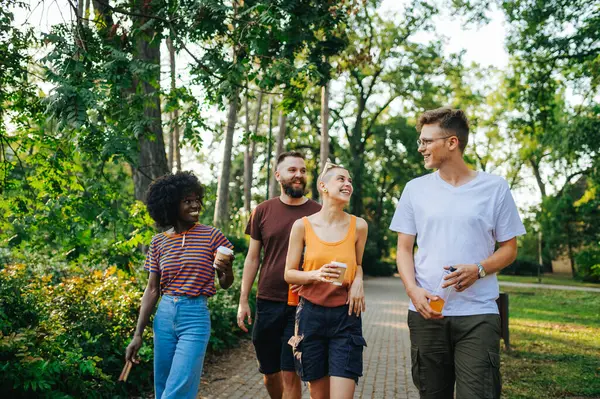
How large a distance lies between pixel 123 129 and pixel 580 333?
9966 millimetres

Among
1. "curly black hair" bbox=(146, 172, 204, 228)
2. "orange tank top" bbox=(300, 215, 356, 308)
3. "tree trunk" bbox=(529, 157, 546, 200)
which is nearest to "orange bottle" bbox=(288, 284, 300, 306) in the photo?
"orange tank top" bbox=(300, 215, 356, 308)

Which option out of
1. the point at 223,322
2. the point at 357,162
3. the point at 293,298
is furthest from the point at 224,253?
the point at 357,162

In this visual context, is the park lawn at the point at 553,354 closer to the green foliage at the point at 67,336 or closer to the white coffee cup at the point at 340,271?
the white coffee cup at the point at 340,271

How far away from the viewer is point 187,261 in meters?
3.83

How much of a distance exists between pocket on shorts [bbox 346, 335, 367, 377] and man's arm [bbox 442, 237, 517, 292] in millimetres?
851

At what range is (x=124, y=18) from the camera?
7.18 meters

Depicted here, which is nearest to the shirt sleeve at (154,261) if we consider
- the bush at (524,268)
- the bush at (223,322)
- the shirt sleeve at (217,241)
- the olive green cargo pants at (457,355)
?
the shirt sleeve at (217,241)

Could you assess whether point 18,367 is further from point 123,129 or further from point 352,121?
point 352,121

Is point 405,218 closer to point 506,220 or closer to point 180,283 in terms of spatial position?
point 506,220

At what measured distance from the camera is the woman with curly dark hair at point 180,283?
3.65m

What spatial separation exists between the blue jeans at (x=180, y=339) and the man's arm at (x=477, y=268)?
1530 mm

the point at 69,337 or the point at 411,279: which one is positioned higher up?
the point at 411,279

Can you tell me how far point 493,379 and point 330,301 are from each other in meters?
1.14

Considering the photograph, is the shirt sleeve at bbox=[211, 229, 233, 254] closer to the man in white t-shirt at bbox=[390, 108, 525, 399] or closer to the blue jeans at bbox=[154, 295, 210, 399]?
the blue jeans at bbox=[154, 295, 210, 399]
